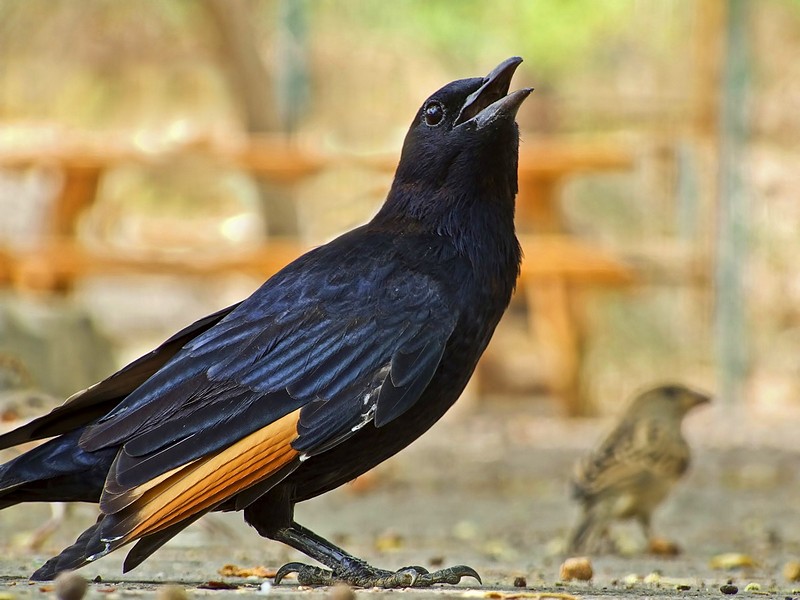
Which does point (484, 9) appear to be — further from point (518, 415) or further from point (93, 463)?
point (93, 463)

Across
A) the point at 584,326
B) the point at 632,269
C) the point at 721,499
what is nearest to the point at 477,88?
the point at 721,499

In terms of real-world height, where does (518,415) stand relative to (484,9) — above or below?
below

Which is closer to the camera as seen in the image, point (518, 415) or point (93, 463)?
point (93, 463)

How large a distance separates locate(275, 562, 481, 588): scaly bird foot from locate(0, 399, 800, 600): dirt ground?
1.8 inches

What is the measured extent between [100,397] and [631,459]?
9.48 ft

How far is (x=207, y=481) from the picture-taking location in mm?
3584

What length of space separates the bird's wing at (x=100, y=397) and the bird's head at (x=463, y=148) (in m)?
0.73

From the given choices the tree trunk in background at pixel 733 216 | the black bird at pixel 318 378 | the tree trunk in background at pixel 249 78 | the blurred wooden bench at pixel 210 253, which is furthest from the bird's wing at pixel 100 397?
the tree trunk in background at pixel 249 78

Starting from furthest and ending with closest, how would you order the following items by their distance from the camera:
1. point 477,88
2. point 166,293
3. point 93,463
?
point 166,293 < point 477,88 < point 93,463

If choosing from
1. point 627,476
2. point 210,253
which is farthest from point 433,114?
point 210,253

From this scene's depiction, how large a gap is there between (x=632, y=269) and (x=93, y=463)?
7.56 meters

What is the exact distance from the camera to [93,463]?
3943 millimetres

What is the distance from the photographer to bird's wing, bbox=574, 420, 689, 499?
6160 mm

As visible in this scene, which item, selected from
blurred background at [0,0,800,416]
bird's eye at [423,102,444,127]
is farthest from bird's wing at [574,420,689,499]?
blurred background at [0,0,800,416]
